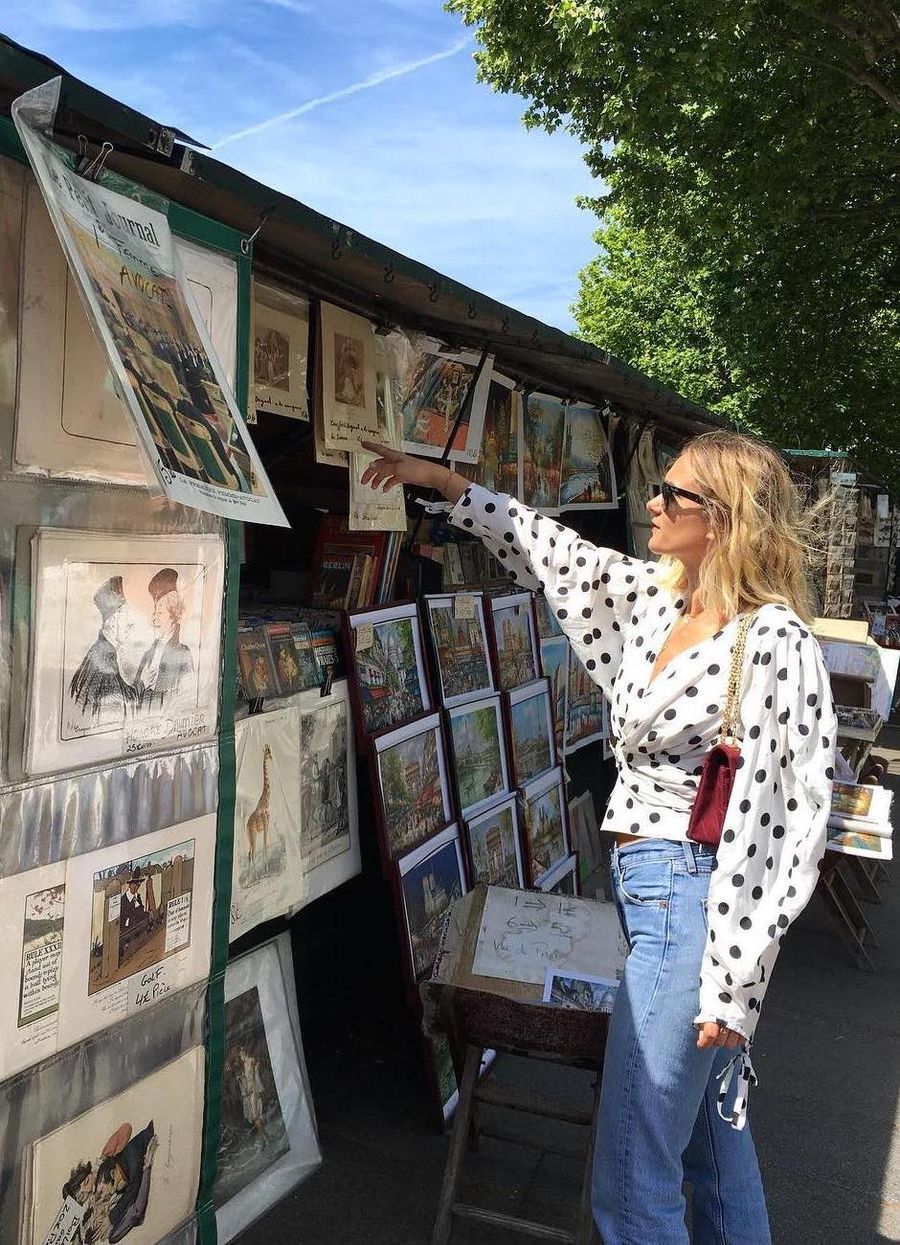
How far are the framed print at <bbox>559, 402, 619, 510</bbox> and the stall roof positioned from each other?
20 centimetres

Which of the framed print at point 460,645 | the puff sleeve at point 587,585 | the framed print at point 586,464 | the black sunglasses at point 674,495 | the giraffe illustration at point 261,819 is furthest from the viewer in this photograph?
the framed print at point 586,464

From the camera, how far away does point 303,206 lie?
2135 mm

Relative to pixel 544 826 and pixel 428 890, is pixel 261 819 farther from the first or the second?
pixel 544 826

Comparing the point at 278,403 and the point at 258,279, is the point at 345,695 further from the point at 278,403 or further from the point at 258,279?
the point at 258,279

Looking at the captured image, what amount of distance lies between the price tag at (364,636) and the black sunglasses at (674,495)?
125cm

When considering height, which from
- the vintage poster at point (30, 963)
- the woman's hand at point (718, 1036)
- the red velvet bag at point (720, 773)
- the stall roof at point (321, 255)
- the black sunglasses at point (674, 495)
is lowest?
the woman's hand at point (718, 1036)

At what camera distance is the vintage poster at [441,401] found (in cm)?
330

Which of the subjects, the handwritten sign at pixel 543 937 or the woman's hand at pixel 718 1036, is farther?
the handwritten sign at pixel 543 937

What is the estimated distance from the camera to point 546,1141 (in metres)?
2.93

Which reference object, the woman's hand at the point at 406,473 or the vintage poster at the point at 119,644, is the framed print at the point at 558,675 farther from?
the vintage poster at the point at 119,644

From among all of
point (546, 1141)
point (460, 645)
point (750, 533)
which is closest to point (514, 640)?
point (460, 645)

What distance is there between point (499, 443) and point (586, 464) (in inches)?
40.5

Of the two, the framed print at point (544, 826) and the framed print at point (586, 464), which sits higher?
the framed print at point (586, 464)

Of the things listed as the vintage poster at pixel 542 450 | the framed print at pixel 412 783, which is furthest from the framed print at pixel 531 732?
the vintage poster at pixel 542 450
